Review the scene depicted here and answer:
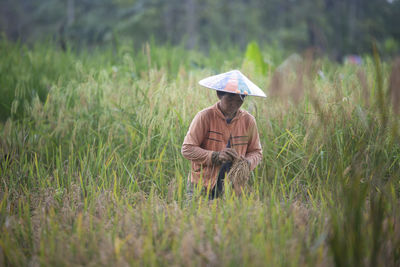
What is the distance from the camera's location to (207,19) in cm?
2472

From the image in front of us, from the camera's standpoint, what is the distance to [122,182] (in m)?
2.71

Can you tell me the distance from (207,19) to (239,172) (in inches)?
944

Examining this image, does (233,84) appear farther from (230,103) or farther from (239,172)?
(239,172)

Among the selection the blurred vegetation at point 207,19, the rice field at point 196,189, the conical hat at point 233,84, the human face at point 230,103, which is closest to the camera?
the rice field at point 196,189

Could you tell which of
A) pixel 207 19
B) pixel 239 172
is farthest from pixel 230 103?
pixel 207 19

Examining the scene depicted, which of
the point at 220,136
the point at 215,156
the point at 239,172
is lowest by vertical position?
the point at 239,172

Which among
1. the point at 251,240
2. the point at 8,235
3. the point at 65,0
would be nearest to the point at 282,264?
the point at 251,240

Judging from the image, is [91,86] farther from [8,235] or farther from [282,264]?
[282,264]

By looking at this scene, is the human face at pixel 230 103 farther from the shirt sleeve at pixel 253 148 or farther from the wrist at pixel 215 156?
the wrist at pixel 215 156

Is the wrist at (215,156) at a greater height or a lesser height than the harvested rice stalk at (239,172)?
greater

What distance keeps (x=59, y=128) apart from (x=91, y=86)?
0.67m

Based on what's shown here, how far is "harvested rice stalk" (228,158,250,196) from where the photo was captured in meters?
2.24

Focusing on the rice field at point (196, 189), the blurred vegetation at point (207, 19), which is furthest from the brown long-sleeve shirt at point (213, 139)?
the blurred vegetation at point (207, 19)

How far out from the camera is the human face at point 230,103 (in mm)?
2277
